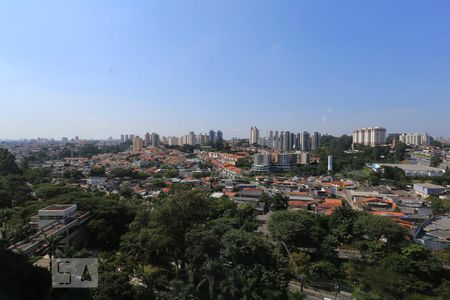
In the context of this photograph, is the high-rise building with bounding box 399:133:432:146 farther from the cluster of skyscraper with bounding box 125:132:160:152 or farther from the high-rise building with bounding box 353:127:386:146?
the cluster of skyscraper with bounding box 125:132:160:152

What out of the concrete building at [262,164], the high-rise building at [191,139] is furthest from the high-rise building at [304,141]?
the high-rise building at [191,139]

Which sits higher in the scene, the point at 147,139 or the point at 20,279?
the point at 147,139

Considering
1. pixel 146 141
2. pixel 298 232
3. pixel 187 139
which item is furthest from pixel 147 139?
pixel 298 232

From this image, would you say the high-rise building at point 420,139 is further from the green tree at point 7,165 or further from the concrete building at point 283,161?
the green tree at point 7,165

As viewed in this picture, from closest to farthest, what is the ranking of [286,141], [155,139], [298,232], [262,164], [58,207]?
[298,232], [58,207], [262,164], [286,141], [155,139]

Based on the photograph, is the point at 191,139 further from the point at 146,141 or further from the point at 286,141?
the point at 286,141

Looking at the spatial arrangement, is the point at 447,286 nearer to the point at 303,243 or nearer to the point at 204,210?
the point at 303,243

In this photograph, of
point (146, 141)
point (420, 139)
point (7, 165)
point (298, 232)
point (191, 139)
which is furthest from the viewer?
point (146, 141)

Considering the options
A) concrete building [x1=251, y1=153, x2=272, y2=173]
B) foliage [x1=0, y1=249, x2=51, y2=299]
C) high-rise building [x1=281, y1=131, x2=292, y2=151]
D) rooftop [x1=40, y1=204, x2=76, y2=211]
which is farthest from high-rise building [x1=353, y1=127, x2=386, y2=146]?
foliage [x1=0, y1=249, x2=51, y2=299]
